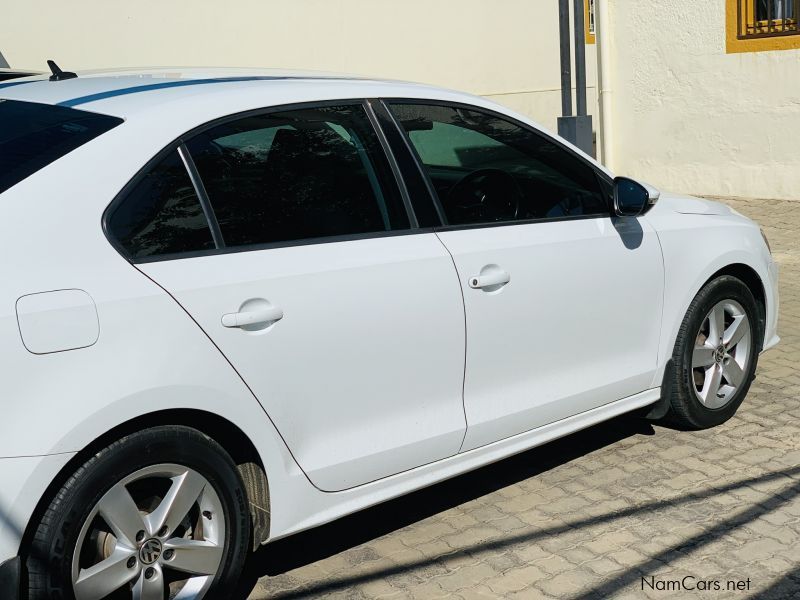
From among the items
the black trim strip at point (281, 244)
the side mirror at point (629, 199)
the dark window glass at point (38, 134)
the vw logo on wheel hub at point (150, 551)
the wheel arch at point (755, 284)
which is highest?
the dark window glass at point (38, 134)

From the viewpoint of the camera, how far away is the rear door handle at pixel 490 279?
3740 mm

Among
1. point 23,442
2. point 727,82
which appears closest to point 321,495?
point 23,442

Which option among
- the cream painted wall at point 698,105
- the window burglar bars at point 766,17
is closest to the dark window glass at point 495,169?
the cream painted wall at point 698,105

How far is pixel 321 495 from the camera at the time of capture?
11.2ft

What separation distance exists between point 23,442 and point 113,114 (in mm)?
1079

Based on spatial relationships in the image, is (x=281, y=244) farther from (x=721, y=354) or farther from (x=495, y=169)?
(x=721, y=354)

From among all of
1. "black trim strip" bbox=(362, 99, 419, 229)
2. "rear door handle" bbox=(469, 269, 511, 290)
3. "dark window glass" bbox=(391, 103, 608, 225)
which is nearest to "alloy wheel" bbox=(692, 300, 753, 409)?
"dark window glass" bbox=(391, 103, 608, 225)

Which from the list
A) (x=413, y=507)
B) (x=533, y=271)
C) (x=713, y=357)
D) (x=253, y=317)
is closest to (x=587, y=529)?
(x=413, y=507)

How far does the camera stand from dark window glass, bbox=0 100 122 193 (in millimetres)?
2965

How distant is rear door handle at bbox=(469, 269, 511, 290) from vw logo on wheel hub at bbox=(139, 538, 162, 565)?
1.41 meters

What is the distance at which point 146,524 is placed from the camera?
299 cm

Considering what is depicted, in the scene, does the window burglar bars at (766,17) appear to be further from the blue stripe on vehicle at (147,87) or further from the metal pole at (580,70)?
the blue stripe on vehicle at (147,87)

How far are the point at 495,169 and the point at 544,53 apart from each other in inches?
422

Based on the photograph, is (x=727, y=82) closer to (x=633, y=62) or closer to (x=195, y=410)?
(x=633, y=62)
